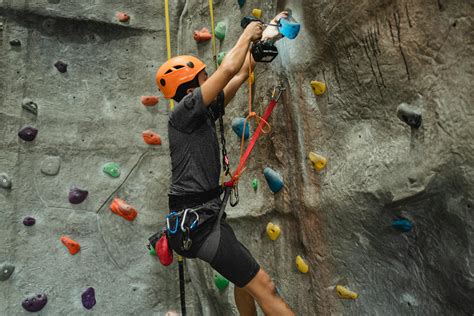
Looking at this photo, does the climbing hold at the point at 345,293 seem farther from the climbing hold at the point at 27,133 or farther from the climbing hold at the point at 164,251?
the climbing hold at the point at 27,133

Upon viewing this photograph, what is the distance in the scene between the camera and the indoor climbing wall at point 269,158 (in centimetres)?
183

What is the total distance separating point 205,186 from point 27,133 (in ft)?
5.24

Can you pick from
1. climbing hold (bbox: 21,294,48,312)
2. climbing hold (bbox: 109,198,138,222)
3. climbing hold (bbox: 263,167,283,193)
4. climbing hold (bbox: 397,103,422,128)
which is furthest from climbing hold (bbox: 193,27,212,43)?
climbing hold (bbox: 21,294,48,312)

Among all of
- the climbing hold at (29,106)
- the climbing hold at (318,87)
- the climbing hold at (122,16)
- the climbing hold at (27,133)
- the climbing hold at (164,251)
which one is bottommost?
the climbing hold at (27,133)

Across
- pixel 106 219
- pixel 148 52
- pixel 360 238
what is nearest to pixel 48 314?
pixel 106 219

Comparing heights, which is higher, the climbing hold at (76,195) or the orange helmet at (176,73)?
the orange helmet at (176,73)

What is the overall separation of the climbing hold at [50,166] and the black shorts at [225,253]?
138 centimetres

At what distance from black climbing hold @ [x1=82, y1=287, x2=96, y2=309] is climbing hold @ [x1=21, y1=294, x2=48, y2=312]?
0.25 meters

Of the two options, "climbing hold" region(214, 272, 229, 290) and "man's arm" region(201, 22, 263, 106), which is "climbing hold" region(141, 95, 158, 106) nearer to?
"climbing hold" region(214, 272, 229, 290)

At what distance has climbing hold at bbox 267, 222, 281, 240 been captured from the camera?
2.68 meters

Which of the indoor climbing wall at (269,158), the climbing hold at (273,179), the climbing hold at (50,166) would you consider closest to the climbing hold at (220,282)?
the indoor climbing wall at (269,158)

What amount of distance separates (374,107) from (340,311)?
102cm

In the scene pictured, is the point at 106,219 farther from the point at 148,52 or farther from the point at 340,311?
the point at 340,311

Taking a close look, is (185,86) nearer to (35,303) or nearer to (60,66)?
(60,66)
